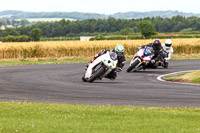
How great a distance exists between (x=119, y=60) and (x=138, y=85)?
164 centimetres

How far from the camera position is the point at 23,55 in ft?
137

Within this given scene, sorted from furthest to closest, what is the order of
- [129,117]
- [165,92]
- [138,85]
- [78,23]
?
[78,23], [138,85], [165,92], [129,117]

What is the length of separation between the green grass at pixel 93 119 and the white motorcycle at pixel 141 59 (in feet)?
41.5

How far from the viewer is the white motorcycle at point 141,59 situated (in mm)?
25781

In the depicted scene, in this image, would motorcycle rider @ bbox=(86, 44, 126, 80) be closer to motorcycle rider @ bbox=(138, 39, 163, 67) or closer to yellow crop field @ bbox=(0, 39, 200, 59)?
motorcycle rider @ bbox=(138, 39, 163, 67)

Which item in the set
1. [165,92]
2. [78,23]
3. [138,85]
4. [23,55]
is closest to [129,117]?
[165,92]

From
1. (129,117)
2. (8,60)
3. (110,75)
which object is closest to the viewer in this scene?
(129,117)

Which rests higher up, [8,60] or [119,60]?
[119,60]

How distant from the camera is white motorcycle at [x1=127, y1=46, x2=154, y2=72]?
84.6 feet

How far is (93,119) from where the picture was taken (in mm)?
10953

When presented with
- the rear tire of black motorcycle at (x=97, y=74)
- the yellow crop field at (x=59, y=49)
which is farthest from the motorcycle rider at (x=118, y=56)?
the yellow crop field at (x=59, y=49)

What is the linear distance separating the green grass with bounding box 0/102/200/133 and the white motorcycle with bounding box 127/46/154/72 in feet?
41.5

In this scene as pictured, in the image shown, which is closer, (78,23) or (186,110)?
(186,110)

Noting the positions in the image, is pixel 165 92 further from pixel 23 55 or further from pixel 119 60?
pixel 23 55
